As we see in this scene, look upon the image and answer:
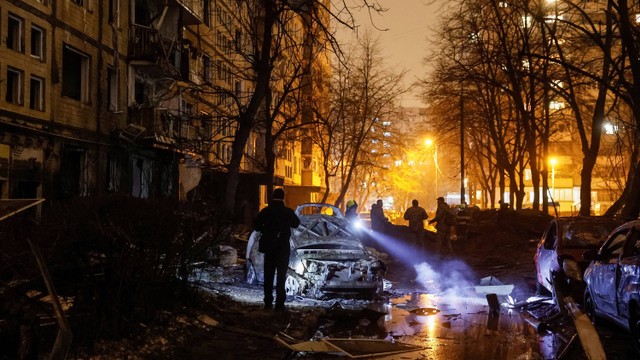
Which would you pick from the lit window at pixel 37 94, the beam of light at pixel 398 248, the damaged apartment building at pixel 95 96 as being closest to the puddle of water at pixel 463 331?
the damaged apartment building at pixel 95 96

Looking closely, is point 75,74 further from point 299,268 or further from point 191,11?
point 299,268

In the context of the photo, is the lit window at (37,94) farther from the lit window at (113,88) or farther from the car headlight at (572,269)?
the car headlight at (572,269)

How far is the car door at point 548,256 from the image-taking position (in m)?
Result: 11.4

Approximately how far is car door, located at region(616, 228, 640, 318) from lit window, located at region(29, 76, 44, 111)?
18.0 m

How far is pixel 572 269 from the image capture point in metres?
10.6

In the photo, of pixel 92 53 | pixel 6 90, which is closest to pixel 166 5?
pixel 92 53

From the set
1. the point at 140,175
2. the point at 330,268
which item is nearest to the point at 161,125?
the point at 140,175

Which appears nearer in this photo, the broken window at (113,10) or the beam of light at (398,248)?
the beam of light at (398,248)

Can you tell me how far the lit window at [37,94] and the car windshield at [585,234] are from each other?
1635 cm

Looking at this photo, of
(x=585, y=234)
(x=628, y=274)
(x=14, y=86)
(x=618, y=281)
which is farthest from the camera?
(x=14, y=86)

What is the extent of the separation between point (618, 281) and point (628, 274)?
35 cm

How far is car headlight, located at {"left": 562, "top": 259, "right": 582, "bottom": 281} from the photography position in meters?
10.5

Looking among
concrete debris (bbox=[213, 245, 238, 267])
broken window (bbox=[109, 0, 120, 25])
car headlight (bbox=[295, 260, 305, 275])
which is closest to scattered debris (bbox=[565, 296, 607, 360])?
car headlight (bbox=[295, 260, 305, 275])

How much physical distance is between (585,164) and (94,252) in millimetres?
20987
